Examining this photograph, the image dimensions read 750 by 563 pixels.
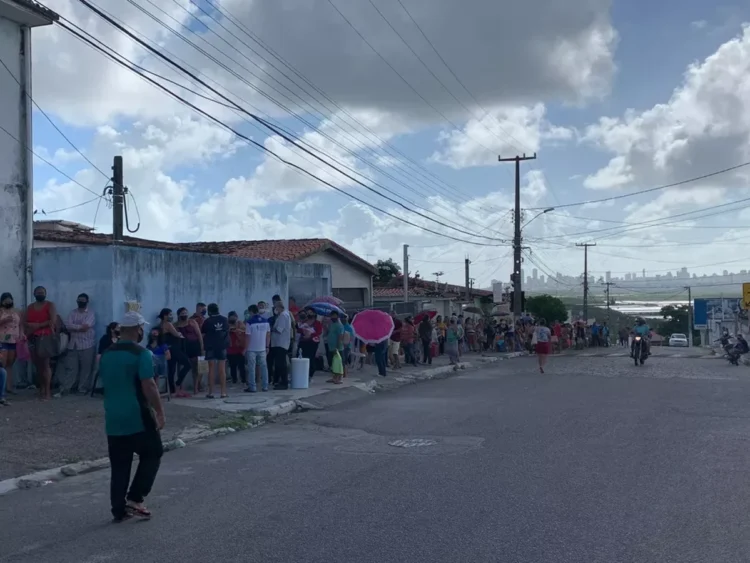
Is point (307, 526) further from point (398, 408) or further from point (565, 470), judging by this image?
point (398, 408)

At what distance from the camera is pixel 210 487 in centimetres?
891

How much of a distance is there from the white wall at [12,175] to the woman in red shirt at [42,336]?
3.96 ft

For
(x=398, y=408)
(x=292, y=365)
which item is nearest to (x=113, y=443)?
(x=398, y=408)

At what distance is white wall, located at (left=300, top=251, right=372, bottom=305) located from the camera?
3243 cm

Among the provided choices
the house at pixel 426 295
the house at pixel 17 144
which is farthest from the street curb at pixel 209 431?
the house at pixel 426 295

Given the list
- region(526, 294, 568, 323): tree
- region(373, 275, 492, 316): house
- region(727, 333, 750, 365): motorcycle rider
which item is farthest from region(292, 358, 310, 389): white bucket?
region(526, 294, 568, 323): tree

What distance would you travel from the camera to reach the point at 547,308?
210 feet

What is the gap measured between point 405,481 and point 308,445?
290 cm

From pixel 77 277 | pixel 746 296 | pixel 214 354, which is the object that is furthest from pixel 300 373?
pixel 746 296

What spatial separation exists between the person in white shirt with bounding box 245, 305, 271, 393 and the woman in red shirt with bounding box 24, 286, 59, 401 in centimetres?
366

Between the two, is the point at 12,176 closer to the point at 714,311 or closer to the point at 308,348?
the point at 308,348

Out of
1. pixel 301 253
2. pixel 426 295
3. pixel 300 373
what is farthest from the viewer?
pixel 426 295

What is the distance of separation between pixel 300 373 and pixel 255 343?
1680 millimetres

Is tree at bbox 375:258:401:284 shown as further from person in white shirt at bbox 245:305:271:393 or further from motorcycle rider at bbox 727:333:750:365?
person in white shirt at bbox 245:305:271:393
